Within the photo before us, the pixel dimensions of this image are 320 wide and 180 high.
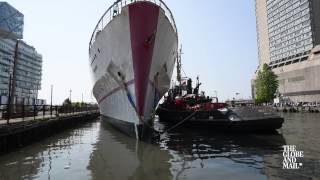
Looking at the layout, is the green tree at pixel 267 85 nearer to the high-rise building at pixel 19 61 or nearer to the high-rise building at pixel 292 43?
the high-rise building at pixel 292 43

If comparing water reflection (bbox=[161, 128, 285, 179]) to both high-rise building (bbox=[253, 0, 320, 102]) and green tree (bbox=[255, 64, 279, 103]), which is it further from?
high-rise building (bbox=[253, 0, 320, 102])

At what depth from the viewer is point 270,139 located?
57.4 feet

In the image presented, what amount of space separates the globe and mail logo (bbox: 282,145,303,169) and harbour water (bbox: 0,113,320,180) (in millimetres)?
185

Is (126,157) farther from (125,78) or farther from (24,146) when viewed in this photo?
(24,146)

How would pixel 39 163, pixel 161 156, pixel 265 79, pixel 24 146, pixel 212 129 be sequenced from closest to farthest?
pixel 39 163 → pixel 161 156 → pixel 24 146 → pixel 212 129 → pixel 265 79

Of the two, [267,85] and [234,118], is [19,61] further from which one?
[234,118]

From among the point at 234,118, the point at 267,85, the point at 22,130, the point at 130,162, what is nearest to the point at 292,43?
the point at 267,85

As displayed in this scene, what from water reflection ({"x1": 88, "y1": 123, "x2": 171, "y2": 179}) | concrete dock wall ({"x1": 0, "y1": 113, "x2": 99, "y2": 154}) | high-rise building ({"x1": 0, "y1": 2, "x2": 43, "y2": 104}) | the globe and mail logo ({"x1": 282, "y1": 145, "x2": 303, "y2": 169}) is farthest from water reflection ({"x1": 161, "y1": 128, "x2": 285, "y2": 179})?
high-rise building ({"x1": 0, "y1": 2, "x2": 43, "y2": 104})

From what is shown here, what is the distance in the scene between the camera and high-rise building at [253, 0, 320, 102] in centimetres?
9264

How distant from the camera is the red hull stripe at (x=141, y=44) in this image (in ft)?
54.4

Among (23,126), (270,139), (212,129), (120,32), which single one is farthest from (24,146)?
(270,139)

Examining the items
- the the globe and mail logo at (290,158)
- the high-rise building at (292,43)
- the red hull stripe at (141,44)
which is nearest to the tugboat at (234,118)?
the red hull stripe at (141,44)

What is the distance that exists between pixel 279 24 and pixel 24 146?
127 meters

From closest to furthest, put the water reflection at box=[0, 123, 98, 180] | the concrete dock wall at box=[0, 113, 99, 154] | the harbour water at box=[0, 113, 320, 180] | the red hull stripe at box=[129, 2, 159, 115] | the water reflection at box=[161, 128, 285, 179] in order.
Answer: the harbour water at box=[0, 113, 320, 180] < the water reflection at box=[161, 128, 285, 179] < the water reflection at box=[0, 123, 98, 180] < the concrete dock wall at box=[0, 113, 99, 154] < the red hull stripe at box=[129, 2, 159, 115]
